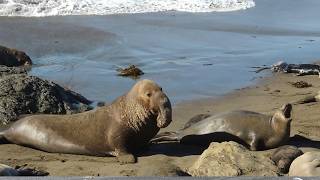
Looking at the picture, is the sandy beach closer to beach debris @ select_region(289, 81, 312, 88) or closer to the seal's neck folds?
beach debris @ select_region(289, 81, 312, 88)

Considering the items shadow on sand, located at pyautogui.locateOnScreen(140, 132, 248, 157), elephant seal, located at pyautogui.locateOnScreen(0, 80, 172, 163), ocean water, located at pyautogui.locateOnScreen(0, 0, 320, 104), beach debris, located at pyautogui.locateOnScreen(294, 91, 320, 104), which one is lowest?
ocean water, located at pyautogui.locateOnScreen(0, 0, 320, 104)

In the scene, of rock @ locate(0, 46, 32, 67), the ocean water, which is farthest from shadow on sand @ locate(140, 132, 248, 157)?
rock @ locate(0, 46, 32, 67)

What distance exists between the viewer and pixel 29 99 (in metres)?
6.82

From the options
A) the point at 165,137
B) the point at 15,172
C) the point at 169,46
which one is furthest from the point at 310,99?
the point at 169,46

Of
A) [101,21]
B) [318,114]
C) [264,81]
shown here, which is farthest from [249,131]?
[101,21]

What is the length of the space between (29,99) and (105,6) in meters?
13.3

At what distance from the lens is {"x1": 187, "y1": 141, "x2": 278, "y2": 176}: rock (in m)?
4.73

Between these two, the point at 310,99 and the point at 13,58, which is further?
the point at 13,58

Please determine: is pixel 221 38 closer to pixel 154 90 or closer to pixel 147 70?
pixel 147 70

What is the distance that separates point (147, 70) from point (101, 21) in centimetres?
694

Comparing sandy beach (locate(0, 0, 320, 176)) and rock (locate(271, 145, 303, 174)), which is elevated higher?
rock (locate(271, 145, 303, 174))

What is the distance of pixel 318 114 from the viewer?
24.1ft

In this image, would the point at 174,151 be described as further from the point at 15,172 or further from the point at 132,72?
the point at 132,72

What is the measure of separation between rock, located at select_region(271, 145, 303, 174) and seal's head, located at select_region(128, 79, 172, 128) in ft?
3.25
